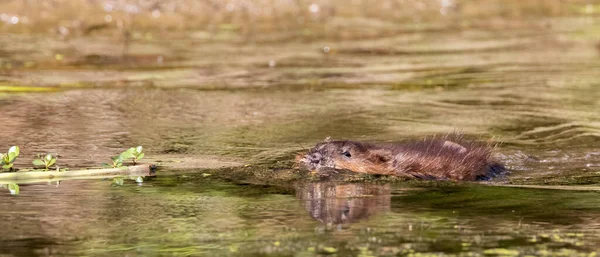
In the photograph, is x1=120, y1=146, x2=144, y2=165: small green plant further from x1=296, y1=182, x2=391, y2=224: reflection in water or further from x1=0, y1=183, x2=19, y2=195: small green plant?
x1=296, y1=182, x2=391, y2=224: reflection in water

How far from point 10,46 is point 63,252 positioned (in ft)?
31.0

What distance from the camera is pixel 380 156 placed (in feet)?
24.8

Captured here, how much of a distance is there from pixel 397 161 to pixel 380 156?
0.40 feet

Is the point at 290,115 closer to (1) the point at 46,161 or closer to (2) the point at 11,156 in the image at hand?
(1) the point at 46,161

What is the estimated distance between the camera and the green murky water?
5.77 metres

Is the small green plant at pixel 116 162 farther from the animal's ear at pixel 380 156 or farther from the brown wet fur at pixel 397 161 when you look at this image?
the animal's ear at pixel 380 156

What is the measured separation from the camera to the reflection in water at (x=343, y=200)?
6129 millimetres

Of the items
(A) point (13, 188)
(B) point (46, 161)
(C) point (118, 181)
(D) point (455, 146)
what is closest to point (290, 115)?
(D) point (455, 146)

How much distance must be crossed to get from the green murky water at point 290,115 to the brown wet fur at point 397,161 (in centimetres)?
28

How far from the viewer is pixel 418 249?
17.7ft

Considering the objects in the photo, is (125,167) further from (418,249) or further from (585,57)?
(585,57)

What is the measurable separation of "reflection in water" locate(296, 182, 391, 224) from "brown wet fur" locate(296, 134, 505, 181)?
0.36 metres

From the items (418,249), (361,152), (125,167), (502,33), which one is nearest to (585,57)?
(502,33)

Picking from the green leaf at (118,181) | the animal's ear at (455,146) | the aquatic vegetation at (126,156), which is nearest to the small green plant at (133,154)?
the aquatic vegetation at (126,156)
